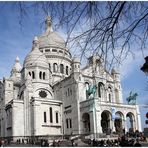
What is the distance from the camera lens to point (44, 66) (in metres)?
59.1

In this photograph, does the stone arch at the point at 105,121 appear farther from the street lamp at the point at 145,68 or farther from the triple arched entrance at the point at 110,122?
the street lamp at the point at 145,68

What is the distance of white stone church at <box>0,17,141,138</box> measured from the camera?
50.3 meters

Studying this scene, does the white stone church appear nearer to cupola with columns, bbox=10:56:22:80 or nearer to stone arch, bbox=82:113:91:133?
stone arch, bbox=82:113:91:133

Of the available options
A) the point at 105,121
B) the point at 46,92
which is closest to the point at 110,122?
the point at 105,121

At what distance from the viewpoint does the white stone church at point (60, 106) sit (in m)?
50.3

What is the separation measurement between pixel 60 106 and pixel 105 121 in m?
8.75

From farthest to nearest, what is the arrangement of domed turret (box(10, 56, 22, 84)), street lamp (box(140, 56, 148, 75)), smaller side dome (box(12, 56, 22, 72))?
smaller side dome (box(12, 56, 22, 72)) → domed turret (box(10, 56, 22, 84)) → street lamp (box(140, 56, 148, 75))

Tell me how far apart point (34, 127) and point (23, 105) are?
5.67 metres

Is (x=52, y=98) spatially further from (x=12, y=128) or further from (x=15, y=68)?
(x=15, y=68)

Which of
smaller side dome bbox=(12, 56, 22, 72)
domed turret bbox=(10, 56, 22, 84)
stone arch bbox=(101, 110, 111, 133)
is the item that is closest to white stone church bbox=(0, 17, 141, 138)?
stone arch bbox=(101, 110, 111, 133)

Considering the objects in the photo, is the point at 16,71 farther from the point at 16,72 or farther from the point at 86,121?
the point at 86,121

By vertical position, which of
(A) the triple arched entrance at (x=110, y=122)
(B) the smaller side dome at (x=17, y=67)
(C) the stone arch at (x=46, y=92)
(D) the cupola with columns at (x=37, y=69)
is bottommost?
(A) the triple arched entrance at (x=110, y=122)

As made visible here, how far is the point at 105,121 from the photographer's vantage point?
52.3m

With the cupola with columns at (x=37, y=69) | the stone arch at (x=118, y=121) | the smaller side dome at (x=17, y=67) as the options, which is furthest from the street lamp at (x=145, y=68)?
the smaller side dome at (x=17, y=67)
